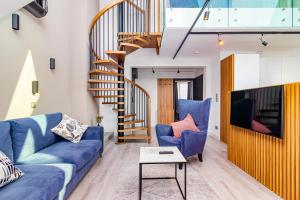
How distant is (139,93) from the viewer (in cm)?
699

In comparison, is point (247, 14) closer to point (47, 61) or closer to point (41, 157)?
point (47, 61)

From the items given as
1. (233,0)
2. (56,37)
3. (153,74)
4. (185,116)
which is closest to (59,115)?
(56,37)

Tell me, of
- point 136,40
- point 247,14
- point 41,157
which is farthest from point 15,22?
point 247,14

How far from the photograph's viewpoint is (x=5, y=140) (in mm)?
2219

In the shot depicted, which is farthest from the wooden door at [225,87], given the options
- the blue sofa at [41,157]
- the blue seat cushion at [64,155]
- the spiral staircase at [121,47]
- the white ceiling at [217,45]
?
the blue sofa at [41,157]

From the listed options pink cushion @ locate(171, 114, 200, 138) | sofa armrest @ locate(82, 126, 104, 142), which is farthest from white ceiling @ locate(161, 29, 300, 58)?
sofa armrest @ locate(82, 126, 104, 142)

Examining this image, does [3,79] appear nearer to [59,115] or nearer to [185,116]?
[59,115]

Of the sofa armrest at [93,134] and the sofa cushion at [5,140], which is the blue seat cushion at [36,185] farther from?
the sofa armrest at [93,134]

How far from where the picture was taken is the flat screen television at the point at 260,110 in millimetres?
2474

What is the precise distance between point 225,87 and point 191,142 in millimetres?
2302

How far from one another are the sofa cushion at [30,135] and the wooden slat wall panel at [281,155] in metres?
3.10

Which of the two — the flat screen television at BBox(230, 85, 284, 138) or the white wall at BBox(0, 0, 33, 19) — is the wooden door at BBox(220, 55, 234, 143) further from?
the white wall at BBox(0, 0, 33, 19)

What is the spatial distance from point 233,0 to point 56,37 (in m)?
3.63

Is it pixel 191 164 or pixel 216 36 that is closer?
pixel 191 164
